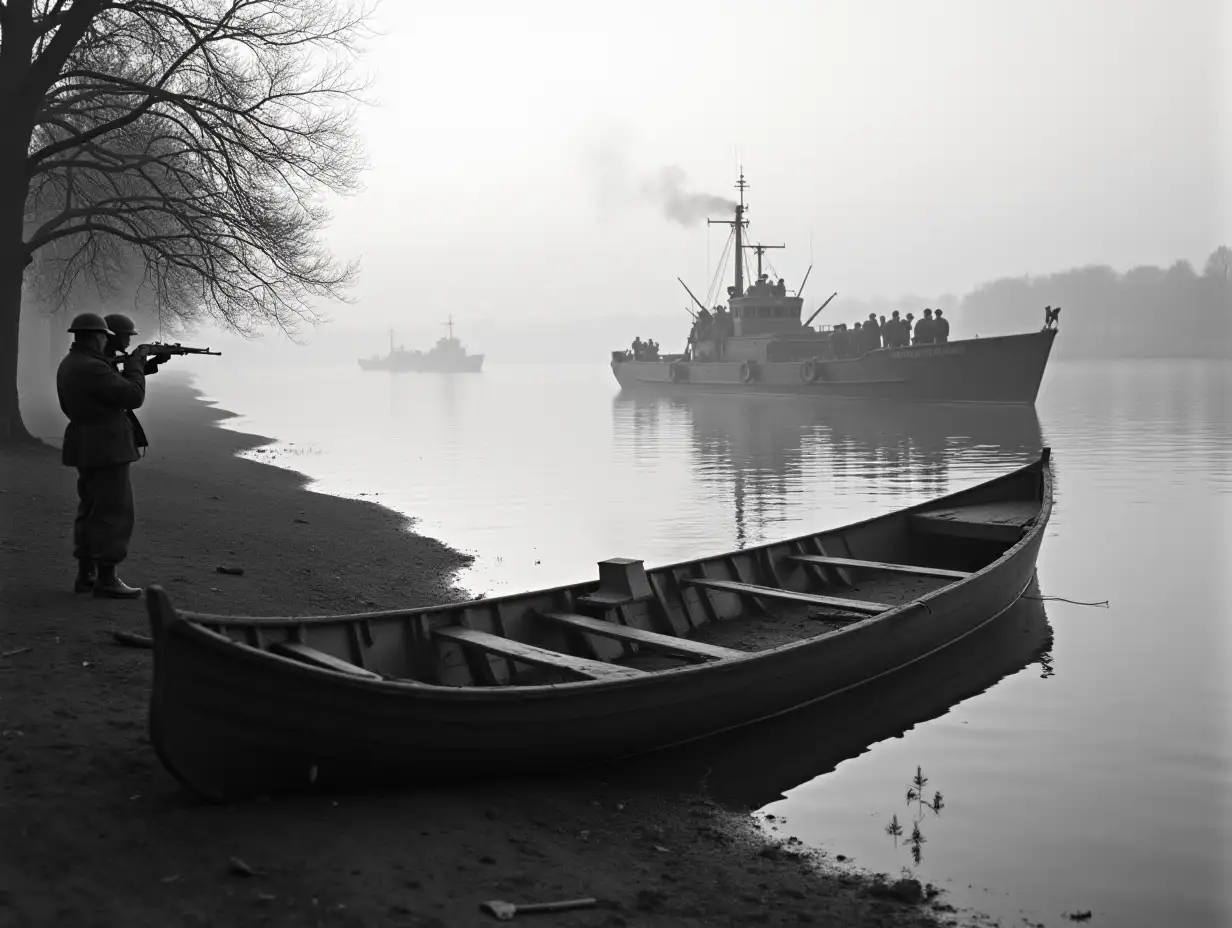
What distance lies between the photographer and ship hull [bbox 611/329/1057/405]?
161 feet

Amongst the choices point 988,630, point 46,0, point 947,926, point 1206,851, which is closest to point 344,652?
point 947,926

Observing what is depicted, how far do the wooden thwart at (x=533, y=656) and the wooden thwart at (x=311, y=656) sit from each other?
3.52 ft

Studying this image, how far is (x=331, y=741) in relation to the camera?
543 centimetres

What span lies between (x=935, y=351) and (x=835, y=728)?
4487 centimetres

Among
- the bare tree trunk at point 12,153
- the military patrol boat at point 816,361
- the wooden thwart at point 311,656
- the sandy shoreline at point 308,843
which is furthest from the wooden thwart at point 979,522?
the military patrol boat at point 816,361

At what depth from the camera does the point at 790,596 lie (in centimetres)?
920

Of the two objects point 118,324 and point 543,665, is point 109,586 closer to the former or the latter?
point 118,324

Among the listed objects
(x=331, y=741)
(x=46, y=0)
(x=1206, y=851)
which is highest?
(x=46, y=0)

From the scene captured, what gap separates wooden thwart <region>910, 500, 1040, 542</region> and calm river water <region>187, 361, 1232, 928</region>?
953mm

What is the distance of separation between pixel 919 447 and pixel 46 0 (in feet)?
84.1

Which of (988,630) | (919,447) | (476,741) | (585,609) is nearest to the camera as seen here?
(476,741)

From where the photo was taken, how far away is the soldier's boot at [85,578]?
28.3 ft

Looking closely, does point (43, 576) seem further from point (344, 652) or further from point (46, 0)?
point (46, 0)


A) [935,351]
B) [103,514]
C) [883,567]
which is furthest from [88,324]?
[935,351]
